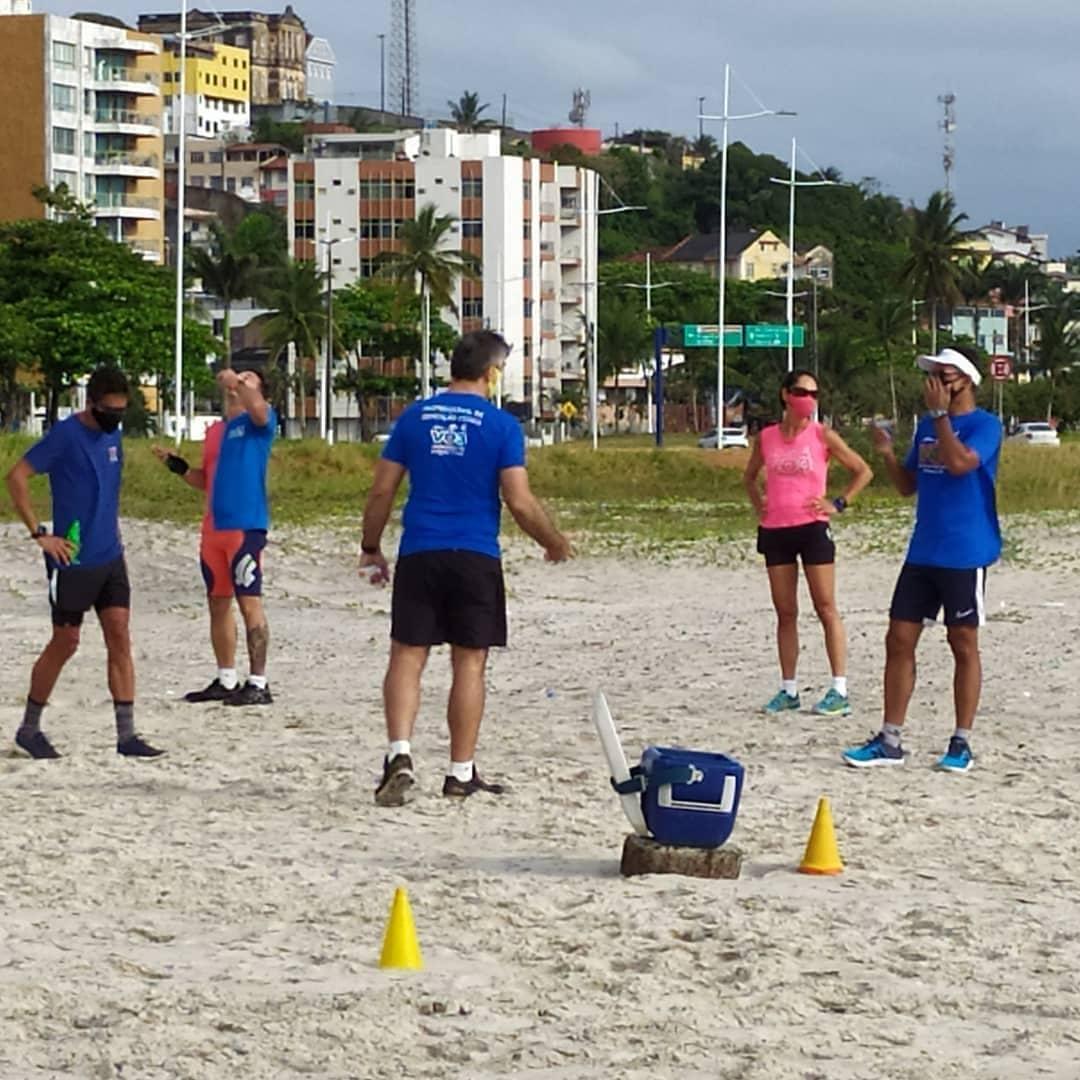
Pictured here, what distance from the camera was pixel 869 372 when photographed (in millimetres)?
125062

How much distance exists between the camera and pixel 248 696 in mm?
13938

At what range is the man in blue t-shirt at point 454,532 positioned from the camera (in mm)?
9961

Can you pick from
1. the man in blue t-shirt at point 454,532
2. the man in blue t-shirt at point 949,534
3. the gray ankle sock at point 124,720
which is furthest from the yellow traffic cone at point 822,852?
the gray ankle sock at point 124,720

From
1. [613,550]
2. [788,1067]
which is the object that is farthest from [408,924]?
[613,550]

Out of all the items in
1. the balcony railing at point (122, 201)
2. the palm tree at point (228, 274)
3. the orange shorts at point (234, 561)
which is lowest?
the orange shorts at point (234, 561)

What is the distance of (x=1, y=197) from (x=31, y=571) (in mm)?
95821

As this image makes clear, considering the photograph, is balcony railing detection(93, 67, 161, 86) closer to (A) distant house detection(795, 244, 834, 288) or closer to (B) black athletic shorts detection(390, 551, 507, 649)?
(A) distant house detection(795, 244, 834, 288)

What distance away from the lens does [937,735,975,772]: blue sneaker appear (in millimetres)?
11281

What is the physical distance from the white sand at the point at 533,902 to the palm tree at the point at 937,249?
110 metres

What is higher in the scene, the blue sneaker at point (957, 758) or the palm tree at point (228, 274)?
the palm tree at point (228, 274)

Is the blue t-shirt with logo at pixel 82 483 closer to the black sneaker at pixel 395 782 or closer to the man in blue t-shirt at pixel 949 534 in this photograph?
the black sneaker at pixel 395 782

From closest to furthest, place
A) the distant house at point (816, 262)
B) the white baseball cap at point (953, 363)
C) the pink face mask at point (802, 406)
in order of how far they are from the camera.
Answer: the white baseball cap at point (953, 363) < the pink face mask at point (802, 406) < the distant house at point (816, 262)

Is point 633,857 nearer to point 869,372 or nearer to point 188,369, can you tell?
point 188,369

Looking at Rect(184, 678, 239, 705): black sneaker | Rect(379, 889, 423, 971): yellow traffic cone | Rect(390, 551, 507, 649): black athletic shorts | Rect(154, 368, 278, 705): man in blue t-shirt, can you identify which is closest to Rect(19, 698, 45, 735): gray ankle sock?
Rect(154, 368, 278, 705): man in blue t-shirt
